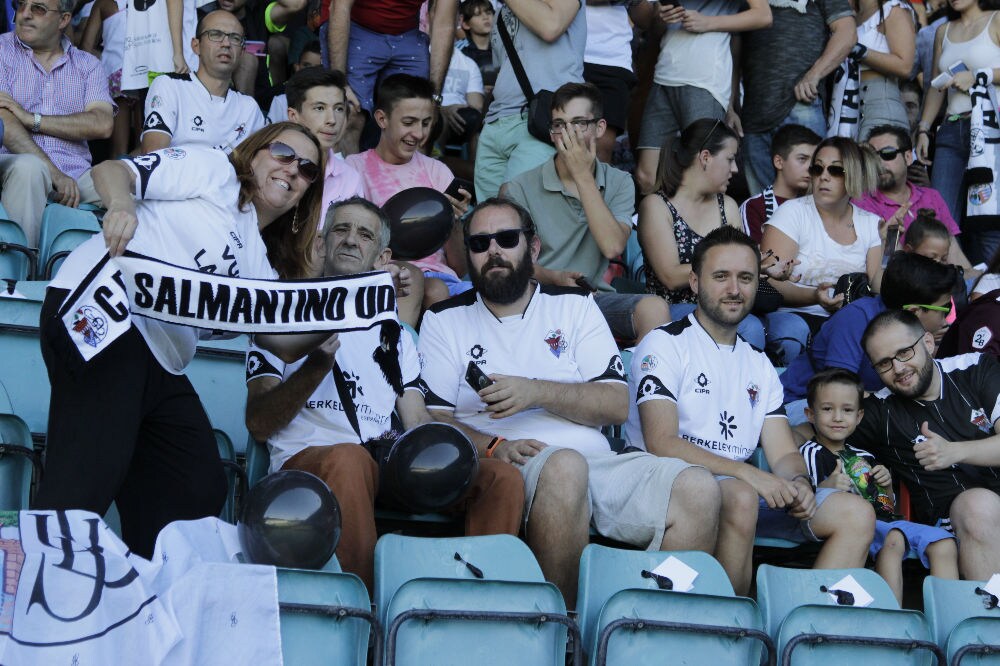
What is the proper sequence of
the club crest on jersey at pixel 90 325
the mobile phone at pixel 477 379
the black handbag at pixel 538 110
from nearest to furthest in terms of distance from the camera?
the club crest on jersey at pixel 90 325, the mobile phone at pixel 477 379, the black handbag at pixel 538 110

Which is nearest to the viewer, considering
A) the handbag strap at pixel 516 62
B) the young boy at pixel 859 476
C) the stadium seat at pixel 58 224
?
the young boy at pixel 859 476

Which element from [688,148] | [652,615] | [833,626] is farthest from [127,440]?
[688,148]

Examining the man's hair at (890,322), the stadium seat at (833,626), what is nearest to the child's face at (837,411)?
the man's hair at (890,322)

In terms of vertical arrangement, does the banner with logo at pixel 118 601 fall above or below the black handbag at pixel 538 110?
below

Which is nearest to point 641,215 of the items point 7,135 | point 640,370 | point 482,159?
point 482,159

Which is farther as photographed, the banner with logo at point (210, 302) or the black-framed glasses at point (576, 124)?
the black-framed glasses at point (576, 124)

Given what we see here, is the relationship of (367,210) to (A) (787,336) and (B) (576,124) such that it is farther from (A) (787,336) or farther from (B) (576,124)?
(A) (787,336)

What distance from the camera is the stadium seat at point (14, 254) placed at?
215 inches

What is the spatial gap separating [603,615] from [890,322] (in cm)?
205

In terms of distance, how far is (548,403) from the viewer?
454 centimetres

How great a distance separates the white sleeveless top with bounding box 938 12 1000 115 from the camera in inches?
317

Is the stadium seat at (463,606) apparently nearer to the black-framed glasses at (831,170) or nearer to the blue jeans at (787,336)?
the blue jeans at (787,336)

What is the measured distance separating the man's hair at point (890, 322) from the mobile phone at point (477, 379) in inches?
65.2

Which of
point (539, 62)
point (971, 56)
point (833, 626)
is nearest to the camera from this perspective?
point (833, 626)
